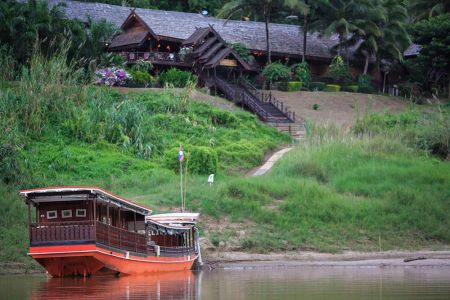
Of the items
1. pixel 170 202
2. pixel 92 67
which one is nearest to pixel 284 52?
pixel 92 67

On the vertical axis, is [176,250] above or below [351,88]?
below

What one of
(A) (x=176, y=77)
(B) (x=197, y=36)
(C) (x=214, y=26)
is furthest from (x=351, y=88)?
(A) (x=176, y=77)

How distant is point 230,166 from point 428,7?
34055 mm

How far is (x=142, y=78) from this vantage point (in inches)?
2456

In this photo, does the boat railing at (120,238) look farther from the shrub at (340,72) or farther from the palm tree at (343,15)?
the shrub at (340,72)

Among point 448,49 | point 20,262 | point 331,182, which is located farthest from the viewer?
point 448,49

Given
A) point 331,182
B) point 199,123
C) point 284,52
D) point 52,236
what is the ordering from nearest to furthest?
point 52,236 → point 331,182 → point 199,123 → point 284,52

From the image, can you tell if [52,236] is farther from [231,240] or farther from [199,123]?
[199,123]

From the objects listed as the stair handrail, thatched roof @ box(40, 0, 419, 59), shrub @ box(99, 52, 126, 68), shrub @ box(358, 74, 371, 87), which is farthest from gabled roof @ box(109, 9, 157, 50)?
shrub @ box(358, 74, 371, 87)

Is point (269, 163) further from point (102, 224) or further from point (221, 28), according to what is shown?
point (221, 28)

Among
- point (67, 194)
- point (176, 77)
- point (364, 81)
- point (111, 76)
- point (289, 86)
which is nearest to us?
point (67, 194)

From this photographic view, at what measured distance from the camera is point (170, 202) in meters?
39.5

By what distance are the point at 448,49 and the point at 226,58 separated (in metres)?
16.1

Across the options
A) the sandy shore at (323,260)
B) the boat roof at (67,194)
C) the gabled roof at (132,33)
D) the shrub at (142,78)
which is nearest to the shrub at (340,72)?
the gabled roof at (132,33)
